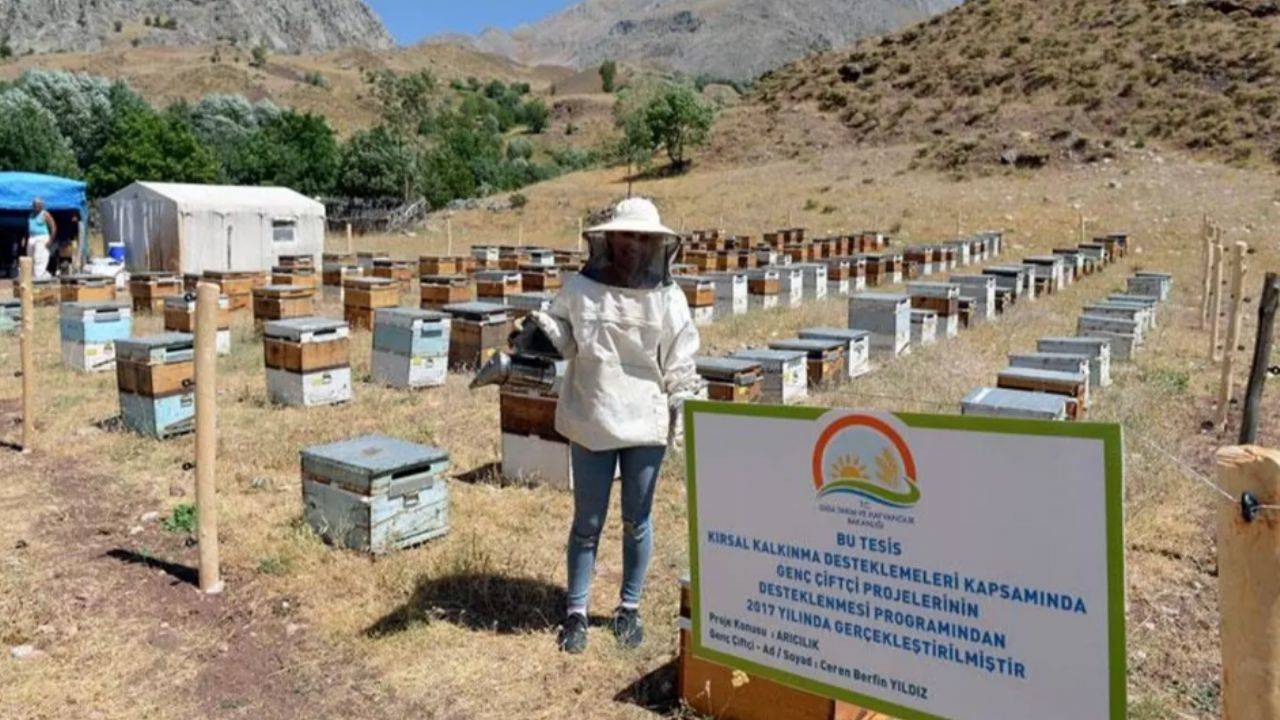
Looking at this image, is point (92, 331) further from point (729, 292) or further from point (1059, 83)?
point (1059, 83)

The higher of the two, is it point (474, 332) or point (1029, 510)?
point (474, 332)

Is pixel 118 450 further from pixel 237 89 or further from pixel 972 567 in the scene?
pixel 237 89

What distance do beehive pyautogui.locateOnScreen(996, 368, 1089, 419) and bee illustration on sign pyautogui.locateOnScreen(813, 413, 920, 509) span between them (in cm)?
470

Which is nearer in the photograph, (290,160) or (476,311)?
(476,311)

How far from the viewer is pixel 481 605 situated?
4895 mm

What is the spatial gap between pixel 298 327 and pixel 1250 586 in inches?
311

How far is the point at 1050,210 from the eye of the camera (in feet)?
94.9

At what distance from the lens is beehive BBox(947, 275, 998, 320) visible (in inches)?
534

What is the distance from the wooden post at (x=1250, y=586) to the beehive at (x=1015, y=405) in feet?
10.7

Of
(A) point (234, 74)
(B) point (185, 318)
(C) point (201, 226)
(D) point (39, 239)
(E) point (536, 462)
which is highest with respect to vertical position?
(A) point (234, 74)

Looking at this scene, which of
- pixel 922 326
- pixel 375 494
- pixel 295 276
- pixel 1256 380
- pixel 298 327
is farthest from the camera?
pixel 295 276

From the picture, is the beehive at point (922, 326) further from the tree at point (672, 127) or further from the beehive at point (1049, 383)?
the tree at point (672, 127)

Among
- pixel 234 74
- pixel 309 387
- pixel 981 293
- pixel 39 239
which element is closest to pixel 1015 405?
pixel 309 387

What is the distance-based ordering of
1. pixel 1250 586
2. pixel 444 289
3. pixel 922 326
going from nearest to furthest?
pixel 1250 586 → pixel 922 326 → pixel 444 289
